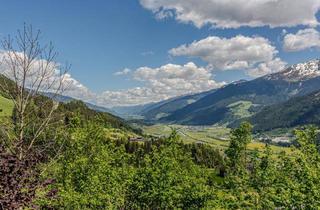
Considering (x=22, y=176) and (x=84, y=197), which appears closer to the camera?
(x=22, y=176)

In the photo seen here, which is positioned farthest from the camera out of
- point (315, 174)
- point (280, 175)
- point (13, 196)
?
point (280, 175)

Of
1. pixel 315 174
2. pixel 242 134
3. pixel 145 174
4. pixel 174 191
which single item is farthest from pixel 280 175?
pixel 242 134

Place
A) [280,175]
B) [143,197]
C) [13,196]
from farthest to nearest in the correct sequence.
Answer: [143,197] < [280,175] < [13,196]

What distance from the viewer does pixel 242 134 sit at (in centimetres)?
11631

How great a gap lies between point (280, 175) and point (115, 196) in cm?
2548

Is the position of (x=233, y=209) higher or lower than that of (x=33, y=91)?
lower

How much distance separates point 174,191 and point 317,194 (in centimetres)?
2899

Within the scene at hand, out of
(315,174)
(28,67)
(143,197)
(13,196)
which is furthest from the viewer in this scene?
(143,197)

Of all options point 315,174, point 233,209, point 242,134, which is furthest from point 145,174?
point 242,134

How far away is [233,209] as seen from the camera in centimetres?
3503

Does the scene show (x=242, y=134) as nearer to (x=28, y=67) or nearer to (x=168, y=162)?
(x=168, y=162)

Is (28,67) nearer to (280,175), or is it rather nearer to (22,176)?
(22,176)

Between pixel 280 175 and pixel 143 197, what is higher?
pixel 280 175

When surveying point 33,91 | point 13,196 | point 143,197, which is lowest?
point 143,197
